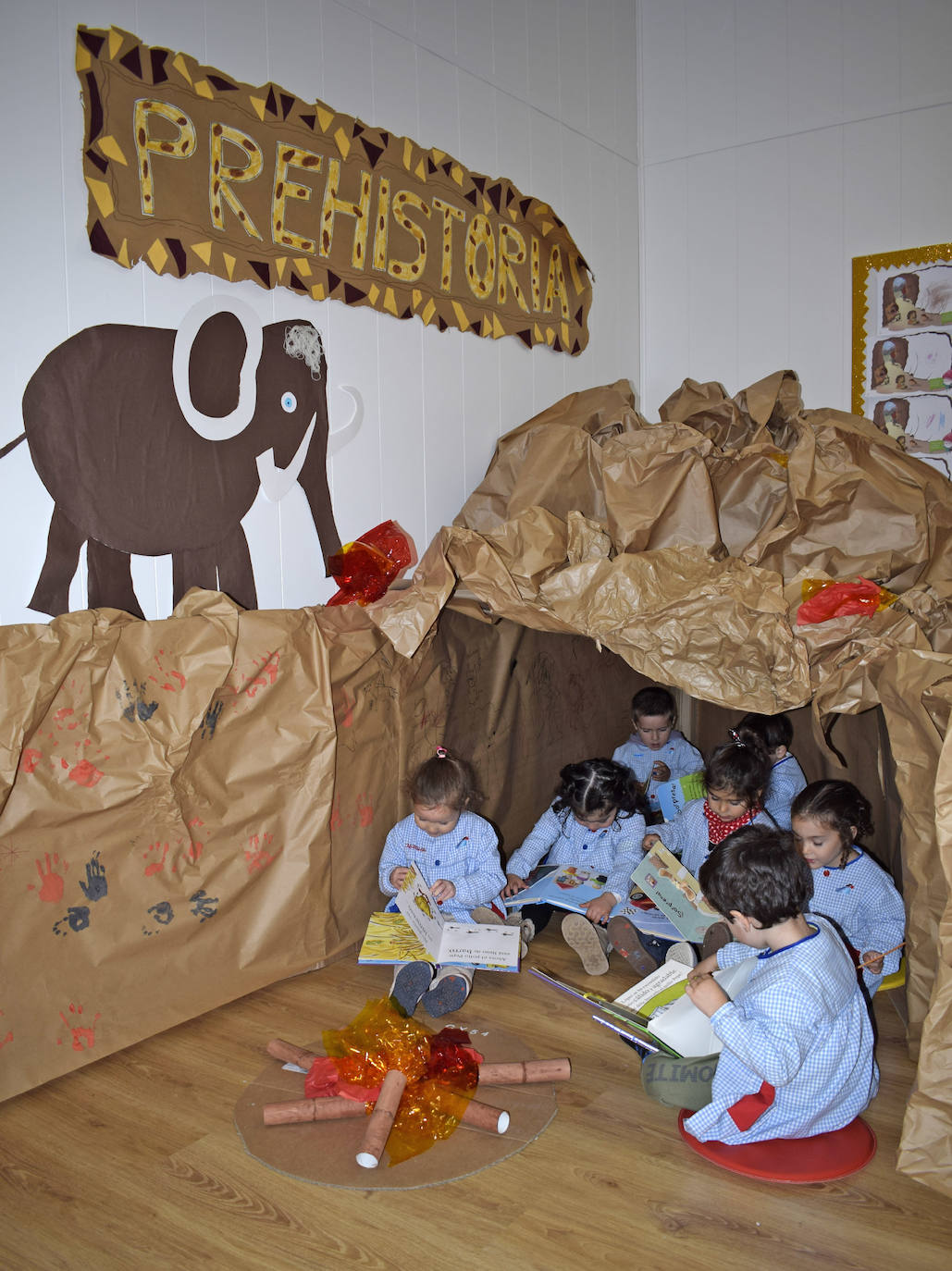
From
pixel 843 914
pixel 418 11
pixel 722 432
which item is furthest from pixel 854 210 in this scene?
pixel 843 914

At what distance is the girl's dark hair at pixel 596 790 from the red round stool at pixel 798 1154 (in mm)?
1257

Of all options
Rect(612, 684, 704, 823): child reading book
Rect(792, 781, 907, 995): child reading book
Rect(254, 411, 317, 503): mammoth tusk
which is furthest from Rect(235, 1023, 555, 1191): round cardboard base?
Rect(612, 684, 704, 823): child reading book

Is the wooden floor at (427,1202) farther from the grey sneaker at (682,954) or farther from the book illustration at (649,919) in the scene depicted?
the book illustration at (649,919)

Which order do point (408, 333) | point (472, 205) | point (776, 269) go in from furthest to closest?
point (776, 269) → point (472, 205) → point (408, 333)

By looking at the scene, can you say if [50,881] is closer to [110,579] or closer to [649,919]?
[110,579]

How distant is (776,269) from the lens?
4.28 meters

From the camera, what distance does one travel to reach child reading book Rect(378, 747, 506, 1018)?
3090mm

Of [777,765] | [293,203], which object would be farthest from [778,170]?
[777,765]

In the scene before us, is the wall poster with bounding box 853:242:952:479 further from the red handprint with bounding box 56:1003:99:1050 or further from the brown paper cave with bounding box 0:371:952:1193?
the red handprint with bounding box 56:1003:99:1050

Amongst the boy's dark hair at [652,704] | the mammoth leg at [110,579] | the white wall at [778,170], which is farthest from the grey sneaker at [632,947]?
the white wall at [778,170]

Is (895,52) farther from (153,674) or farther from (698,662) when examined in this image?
(153,674)

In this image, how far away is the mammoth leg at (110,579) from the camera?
257 centimetres

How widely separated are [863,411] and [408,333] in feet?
6.39

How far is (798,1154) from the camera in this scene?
215 centimetres
